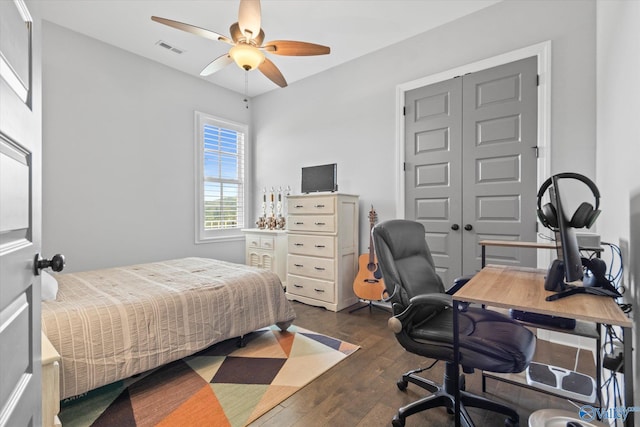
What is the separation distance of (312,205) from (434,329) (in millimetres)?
2293

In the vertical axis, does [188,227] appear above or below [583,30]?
below

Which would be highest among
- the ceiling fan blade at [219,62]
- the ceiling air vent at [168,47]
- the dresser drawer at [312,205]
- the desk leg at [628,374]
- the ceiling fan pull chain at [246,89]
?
the ceiling air vent at [168,47]

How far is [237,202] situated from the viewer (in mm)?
5047

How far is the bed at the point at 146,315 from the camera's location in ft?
5.49

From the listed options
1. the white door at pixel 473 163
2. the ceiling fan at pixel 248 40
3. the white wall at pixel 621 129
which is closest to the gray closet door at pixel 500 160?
the white door at pixel 473 163

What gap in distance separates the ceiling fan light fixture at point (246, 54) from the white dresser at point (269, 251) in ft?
7.21

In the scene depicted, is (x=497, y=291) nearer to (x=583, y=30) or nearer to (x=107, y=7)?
(x=583, y=30)

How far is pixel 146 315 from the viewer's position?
76.5 inches

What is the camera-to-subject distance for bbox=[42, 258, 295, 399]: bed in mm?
1675

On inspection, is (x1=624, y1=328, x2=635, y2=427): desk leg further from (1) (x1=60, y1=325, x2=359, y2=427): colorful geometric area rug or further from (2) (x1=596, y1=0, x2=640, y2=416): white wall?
(1) (x1=60, y1=325, x2=359, y2=427): colorful geometric area rug

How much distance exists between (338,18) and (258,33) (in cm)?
113

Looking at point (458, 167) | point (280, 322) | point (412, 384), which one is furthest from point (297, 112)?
point (412, 384)

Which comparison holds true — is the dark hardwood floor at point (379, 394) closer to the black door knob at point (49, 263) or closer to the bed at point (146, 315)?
the bed at point (146, 315)

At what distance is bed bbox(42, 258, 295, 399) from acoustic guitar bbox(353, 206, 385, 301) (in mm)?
1017
